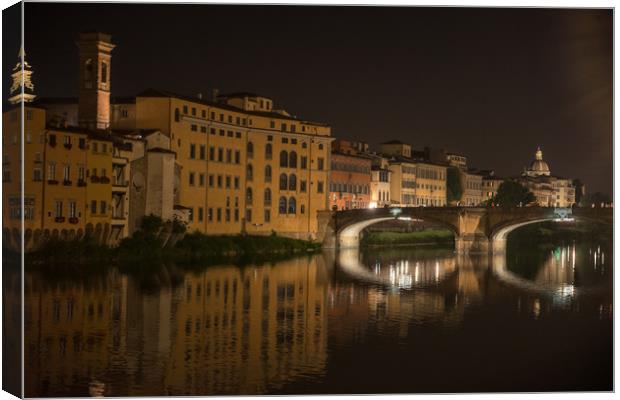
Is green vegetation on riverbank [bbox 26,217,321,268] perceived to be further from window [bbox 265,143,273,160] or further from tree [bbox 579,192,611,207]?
tree [bbox 579,192,611,207]

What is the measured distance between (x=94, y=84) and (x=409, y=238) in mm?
13755

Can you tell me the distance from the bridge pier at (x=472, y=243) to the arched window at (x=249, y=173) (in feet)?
18.7

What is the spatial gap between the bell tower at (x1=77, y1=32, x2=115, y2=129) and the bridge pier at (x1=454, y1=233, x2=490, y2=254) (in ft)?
33.8

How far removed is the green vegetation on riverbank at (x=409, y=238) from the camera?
3253cm

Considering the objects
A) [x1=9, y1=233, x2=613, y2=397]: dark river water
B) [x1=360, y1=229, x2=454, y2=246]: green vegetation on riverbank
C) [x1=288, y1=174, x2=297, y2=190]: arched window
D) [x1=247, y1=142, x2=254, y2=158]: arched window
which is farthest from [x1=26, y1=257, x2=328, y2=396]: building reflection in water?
[x1=360, y1=229, x2=454, y2=246]: green vegetation on riverbank

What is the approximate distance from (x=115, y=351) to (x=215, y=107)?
16.9 meters

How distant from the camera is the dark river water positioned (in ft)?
29.5

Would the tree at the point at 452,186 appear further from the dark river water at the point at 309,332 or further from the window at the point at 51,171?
the window at the point at 51,171

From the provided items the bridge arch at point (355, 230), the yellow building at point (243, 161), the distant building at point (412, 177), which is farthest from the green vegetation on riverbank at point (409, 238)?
the distant building at point (412, 177)

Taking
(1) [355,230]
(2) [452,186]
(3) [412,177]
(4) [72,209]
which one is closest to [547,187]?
(2) [452,186]

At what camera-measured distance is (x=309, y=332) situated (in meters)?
11.9

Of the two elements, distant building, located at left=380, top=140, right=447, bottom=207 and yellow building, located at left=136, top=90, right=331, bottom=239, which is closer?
yellow building, located at left=136, top=90, right=331, bottom=239

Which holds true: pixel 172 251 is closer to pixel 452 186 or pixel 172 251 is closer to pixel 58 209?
pixel 58 209

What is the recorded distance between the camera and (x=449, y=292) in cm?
1705
